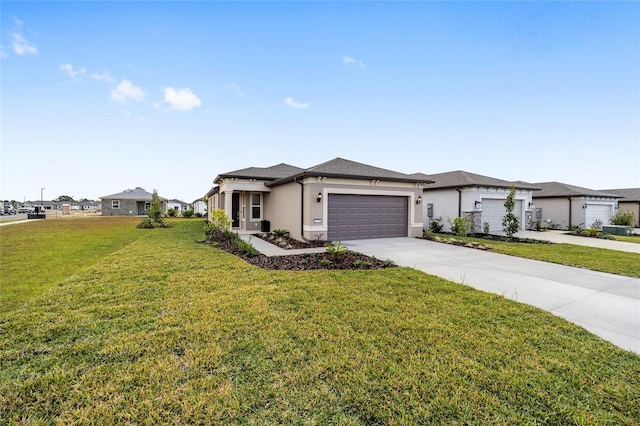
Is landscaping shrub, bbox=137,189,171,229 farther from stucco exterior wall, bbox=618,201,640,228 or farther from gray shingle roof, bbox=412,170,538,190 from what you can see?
stucco exterior wall, bbox=618,201,640,228

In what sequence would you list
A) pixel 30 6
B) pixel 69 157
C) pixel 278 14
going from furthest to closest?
pixel 69 157 → pixel 278 14 → pixel 30 6

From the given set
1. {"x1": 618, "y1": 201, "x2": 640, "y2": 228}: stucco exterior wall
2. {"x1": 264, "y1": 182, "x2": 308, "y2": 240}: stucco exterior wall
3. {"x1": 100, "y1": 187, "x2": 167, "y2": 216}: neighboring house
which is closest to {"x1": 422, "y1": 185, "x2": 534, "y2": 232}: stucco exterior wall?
{"x1": 264, "y1": 182, "x2": 308, "y2": 240}: stucco exterior wall

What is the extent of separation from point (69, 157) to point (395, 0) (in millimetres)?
22964

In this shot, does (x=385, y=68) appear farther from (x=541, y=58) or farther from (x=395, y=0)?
(x=541, y=58)

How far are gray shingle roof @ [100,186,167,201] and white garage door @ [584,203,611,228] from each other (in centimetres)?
4298

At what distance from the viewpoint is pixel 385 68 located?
514 inches

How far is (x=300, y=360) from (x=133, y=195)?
4410cm

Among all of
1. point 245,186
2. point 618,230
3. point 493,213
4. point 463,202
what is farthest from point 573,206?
point 245,186

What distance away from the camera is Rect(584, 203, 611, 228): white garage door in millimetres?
18845

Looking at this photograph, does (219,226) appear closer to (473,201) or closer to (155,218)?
(155,218)

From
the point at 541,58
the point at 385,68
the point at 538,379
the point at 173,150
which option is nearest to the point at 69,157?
the point at 173,150

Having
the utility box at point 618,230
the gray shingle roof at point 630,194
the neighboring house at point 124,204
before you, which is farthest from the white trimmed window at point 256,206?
the gray shingle roof at point 630,194

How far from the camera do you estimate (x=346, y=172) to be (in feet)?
36.9

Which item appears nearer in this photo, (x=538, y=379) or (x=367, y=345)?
(x=538, y=379)
